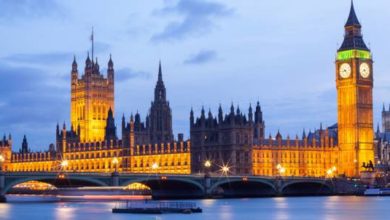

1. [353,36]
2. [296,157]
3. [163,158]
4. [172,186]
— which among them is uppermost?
[353,36]

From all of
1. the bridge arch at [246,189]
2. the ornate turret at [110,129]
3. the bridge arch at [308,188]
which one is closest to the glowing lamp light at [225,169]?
the bridge arch at [246,189]

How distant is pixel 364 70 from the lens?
508 feet

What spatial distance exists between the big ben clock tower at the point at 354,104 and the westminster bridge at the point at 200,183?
16882 mm

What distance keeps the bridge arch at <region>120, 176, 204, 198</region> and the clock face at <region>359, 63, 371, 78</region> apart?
45643 mm

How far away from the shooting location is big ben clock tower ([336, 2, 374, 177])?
152500mm

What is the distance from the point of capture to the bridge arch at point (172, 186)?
109312 mm

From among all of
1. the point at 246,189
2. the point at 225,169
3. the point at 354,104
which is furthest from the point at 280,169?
the point at 354,104

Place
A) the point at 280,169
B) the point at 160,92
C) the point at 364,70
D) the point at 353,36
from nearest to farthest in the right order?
1. the point at 280,169
2. the point at 364,70
3. the point at 353,36
4. the point at 160,92

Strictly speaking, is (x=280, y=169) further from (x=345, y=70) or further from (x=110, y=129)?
(x=110, y=129)

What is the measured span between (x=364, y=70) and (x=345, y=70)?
3081 millimetres

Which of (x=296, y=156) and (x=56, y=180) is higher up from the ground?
(x=296, y=156)

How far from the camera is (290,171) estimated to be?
5974 inches

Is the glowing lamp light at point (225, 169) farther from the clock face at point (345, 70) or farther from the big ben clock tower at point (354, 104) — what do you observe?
the clock face at point (345, 70)

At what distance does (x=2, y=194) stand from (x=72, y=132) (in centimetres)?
9240
